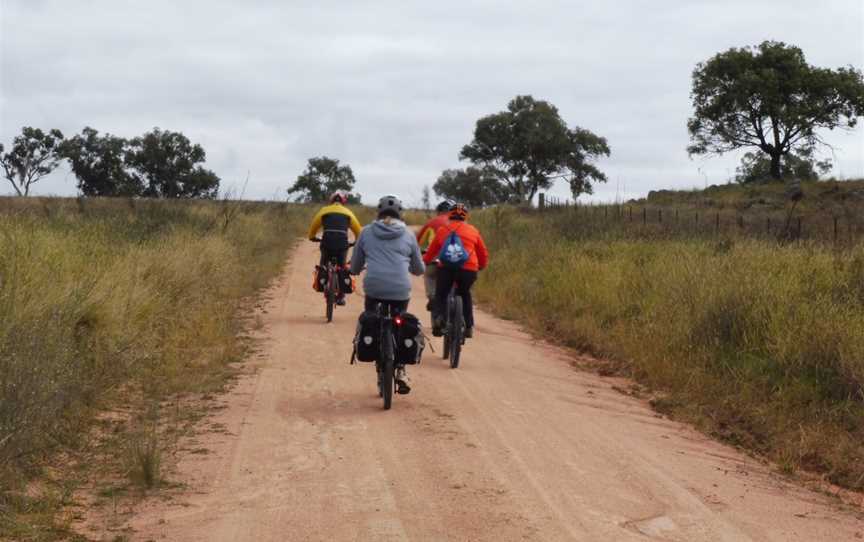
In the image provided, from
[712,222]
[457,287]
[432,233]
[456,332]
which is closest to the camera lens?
[456,332]

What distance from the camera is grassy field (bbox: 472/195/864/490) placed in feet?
30.5

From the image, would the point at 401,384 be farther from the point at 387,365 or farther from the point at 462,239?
the point at 462,239

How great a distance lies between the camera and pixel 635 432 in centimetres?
915

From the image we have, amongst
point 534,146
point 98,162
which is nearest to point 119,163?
point 98,162

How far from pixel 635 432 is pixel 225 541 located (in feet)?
15.3

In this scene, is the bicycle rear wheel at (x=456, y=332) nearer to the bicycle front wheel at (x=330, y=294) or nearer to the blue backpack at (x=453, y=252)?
the blue backpack at (x=453, y=252)

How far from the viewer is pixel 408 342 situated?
9.41 metres

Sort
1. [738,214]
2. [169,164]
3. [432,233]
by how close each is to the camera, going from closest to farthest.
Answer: [432,233]
[738,214]
[169,164]

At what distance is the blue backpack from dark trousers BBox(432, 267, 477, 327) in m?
0.15

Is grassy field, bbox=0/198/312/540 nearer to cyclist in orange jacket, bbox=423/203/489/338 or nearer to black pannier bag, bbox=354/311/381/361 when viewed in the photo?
black pannier bag, bbox=354/311/381/361

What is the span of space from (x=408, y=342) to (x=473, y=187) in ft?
235

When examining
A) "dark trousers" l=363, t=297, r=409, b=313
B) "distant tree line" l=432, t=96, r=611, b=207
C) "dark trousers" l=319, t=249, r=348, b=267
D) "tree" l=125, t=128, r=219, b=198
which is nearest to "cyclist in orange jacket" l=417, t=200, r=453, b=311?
"dark trousers" l=319, t=249, r=348, b=267

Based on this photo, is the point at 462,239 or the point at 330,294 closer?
the point at 462,239

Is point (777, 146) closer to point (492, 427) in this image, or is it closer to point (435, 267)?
point (435, 267)
